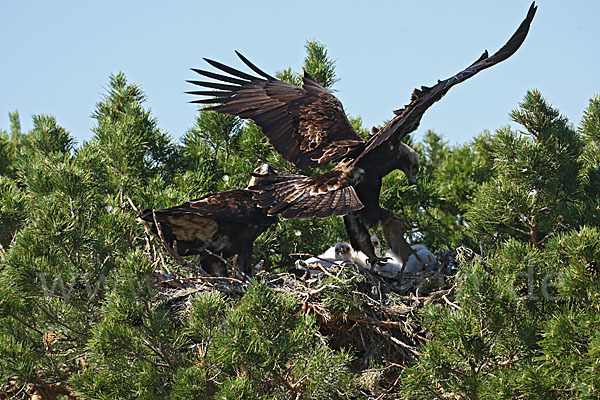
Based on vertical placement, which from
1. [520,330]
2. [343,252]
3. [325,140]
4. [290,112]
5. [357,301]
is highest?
[290,112]

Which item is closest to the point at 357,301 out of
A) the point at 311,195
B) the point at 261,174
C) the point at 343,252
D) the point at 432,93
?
the point at 311,195

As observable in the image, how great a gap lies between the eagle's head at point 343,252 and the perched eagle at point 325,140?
126mm

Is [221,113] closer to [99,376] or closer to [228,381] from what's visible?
[99,376]

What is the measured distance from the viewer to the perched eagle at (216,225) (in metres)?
5.24

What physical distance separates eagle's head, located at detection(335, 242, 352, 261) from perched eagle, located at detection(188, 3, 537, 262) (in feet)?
0.41

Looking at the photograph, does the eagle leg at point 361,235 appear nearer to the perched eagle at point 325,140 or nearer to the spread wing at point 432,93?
the perched eagle at point 325,140

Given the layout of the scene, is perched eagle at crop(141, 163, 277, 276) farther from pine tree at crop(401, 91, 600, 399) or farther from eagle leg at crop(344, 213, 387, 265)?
pine tree at crop(401, 91, 600, 399)

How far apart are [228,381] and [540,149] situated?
2.86 m

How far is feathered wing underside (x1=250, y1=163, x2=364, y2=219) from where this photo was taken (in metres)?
5.13

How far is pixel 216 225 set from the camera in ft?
17.9

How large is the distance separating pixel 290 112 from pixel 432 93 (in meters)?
1.52

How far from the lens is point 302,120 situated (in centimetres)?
643

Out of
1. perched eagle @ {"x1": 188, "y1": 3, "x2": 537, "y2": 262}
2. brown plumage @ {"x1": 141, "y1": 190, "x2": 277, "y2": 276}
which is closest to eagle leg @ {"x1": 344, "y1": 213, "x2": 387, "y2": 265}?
perched eagle @ {"x1": 188, "y1": 3, "x2": 537, "y2": 262}

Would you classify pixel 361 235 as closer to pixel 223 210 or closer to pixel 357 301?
pixel 357 301
